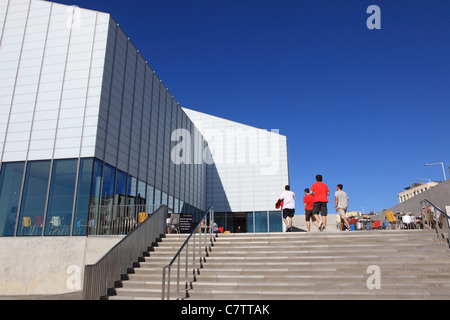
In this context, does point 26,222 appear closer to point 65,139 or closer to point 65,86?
point 65,139

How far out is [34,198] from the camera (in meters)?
13.7

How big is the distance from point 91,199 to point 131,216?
5.53ft

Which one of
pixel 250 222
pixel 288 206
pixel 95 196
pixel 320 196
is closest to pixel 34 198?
pixel 95 196

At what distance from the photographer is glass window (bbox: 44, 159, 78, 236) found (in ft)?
42.5

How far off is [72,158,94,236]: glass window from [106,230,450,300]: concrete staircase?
4.39 m

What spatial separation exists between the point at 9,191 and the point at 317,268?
12794 millimetres

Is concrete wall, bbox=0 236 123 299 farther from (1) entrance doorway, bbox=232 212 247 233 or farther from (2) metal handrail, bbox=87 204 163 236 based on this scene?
(1) entrance doorway, bbox=232 212 247 233

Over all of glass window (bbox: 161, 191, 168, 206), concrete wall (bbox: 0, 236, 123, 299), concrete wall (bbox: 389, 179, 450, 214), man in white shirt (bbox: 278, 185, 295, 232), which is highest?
glass window (bbox: 161, 191, 168, 206)

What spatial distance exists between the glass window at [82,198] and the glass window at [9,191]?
280cm

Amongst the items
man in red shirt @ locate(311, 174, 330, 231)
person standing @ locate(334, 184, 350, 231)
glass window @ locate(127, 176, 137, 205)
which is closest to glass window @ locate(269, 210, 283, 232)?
glass window @ locate(127, 176, 137, 205)

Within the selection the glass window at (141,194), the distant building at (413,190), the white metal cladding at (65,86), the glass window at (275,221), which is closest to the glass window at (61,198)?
the white metal cladding at (65,86)

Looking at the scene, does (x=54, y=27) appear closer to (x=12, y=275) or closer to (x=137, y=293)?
(x=12, y=275)

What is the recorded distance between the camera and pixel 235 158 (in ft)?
101

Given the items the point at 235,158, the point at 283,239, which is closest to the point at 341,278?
the point at 283,239
